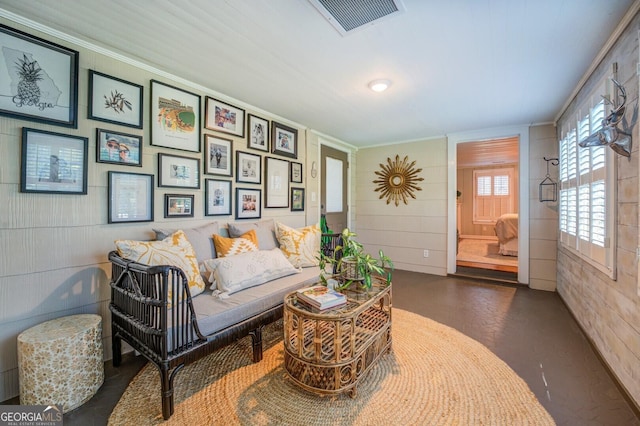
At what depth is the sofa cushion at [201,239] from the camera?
7.73ft

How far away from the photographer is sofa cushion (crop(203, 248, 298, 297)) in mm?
2074

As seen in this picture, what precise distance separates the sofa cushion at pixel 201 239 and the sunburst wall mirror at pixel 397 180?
3343 mm

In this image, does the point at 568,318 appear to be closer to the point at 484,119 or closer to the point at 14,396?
the point at 484,119

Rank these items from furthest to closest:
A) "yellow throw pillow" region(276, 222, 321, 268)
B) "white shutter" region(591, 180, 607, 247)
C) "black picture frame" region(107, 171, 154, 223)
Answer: "yellow throw pillow" region(276, 222, 321, 268) < "black picture frame" region(107, 171, 154, 223) < "white shutter" region(591, 180, 607, 247)

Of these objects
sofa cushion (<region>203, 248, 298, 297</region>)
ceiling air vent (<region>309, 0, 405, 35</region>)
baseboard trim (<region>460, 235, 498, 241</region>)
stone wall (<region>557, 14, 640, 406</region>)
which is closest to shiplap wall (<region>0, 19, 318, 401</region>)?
sofa cushion (<region>203, 248, 298, 297</region>)

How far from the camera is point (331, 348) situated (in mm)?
1765

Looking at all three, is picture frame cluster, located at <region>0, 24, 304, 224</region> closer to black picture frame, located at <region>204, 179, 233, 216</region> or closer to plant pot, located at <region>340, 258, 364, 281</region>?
black picture frame, located at <region>204, 179, 233, 216</region>

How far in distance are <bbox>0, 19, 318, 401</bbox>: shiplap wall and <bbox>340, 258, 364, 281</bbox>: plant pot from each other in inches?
65.3

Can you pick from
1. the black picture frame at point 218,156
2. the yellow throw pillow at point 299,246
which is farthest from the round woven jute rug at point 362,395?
the black picture frame at point 218,156

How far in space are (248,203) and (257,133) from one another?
2.79 ft

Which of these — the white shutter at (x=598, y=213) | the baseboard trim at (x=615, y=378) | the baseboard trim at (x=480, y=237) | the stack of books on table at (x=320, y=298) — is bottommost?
the baseboard trim at (x=615, y=378)

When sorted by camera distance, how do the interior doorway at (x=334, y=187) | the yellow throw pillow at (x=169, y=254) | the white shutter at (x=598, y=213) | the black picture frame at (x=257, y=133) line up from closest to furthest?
the yellow throw pillow at (x=169, y=254), the white shutter at (x=598, y=213), the black picture frame at (x=257, y=133), the interior doorway at (x=334, y=187)

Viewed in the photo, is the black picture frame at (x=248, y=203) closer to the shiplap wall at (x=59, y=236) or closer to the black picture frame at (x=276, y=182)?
the black picture frame at (x=276, y=182)

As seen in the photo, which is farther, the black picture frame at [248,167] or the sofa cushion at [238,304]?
the black picture frame at [248,167]
